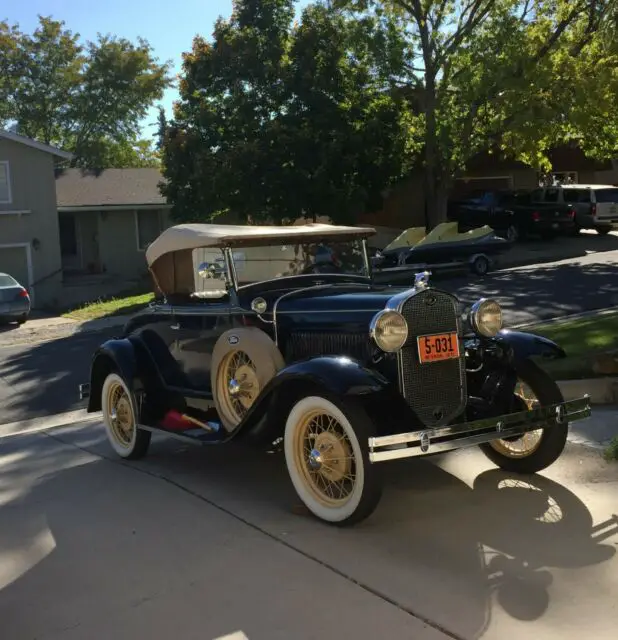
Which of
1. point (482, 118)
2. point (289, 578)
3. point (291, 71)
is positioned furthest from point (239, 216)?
point (289, 578)

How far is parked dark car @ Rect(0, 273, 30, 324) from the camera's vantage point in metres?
19.2

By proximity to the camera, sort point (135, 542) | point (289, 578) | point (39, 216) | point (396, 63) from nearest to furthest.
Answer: point (289, 578) < point (135, 542) < point (396, 63) < point (39, 216)

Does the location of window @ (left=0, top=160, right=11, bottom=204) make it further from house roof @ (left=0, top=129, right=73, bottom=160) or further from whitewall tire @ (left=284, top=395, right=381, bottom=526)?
whitewall tire @ (left=284, top=395, right=381, bottom=526)

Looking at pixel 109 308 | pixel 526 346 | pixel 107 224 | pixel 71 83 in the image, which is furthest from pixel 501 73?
pixel 71 83

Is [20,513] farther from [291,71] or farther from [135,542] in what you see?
[291,71]

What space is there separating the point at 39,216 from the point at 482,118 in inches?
585

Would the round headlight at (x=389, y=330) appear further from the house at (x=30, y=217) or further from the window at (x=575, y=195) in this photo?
the window at (x=575, y=195)

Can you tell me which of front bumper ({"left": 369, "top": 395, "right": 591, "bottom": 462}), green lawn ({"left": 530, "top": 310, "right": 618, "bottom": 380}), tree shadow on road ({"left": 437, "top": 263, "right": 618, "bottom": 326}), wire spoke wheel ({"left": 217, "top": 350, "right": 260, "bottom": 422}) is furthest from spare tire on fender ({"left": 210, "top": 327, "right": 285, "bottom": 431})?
tree shadow on road ({"left": 437, "top": 263, "right": 618, "bottom": 326})

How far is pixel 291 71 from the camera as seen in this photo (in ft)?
73.6

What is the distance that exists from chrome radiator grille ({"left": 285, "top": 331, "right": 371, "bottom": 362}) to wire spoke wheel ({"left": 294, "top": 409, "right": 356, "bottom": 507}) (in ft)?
1.89

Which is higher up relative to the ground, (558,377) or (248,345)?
(248,345)

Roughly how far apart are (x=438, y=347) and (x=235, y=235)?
6.25 ft

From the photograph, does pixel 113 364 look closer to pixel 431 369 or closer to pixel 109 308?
pixel 431 369

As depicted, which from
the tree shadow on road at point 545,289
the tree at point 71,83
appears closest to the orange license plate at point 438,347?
the tree shadow on road at point 545,289
